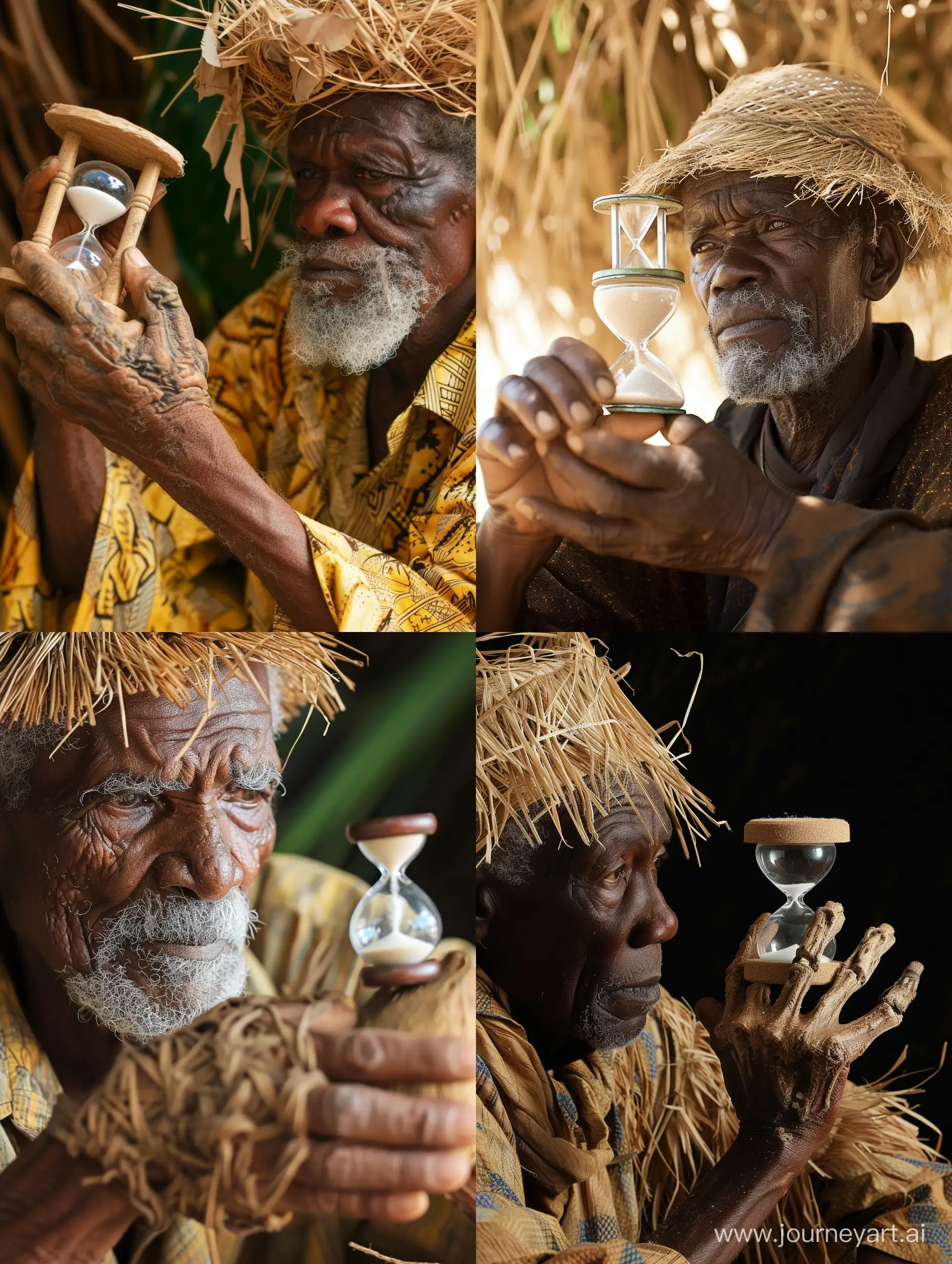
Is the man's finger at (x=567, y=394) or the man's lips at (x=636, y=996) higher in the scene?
the man's finger at (x=567, y=394)

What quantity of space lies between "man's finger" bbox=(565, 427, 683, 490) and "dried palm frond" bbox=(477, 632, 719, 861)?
26 centimetres

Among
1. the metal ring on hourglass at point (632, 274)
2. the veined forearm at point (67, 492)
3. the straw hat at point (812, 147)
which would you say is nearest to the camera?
the metal ring on hourglass at point (632, 274)

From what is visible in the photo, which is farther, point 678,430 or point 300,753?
point 300,753

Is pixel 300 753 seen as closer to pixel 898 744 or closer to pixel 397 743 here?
pixel 397 743

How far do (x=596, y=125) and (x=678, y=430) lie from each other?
44 cm

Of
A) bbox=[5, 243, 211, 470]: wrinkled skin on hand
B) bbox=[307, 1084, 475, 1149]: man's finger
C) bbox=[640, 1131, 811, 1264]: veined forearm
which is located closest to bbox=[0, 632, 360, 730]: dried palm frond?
bbox=[5, 243, 211, 470]: wrinkled skin on hand

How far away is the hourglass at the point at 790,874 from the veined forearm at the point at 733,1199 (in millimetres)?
217

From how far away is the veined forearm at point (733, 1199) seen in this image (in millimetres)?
1625

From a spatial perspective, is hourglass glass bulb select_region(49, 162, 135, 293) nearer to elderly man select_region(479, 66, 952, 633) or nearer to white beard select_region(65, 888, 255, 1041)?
elderly man select_region(479, 66, 952, 633)

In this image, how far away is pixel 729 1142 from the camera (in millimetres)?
1685

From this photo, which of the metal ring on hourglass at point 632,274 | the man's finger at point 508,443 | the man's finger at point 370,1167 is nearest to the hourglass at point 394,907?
the man's finger at point 370,1167

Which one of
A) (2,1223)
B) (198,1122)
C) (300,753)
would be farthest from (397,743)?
(2,1223)

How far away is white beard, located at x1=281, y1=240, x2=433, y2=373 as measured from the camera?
5.46 feet

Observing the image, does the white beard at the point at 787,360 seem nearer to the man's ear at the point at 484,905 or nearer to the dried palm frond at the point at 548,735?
the dried palm frond at the point at 548,735
